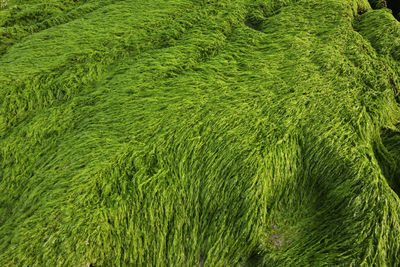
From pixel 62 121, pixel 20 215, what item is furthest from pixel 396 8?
pixel 20 215

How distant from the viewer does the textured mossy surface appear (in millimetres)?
1783

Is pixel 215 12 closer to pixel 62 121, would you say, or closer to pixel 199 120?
pixel 199 120

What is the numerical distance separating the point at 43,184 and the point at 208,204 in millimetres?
1518

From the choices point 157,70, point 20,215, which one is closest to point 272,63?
point 157,70

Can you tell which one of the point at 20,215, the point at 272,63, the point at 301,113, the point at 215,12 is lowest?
the point at 20,215

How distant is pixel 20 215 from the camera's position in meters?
1.88

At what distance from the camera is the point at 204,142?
2178 millimetres

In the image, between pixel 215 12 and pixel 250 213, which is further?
pixel 215 12

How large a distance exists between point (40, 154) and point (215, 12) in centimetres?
294

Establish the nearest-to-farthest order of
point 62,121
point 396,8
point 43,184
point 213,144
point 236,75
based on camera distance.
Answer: point 43,184
point 213,144
point 62,121
point 236,75
point 396,8

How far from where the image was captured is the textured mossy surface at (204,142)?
1.78 metres

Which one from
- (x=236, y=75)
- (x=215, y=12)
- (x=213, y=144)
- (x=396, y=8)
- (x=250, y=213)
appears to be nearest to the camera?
(x=250, y=213)

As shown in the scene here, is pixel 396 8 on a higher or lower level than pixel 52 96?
higher

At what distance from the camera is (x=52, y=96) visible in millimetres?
2615
